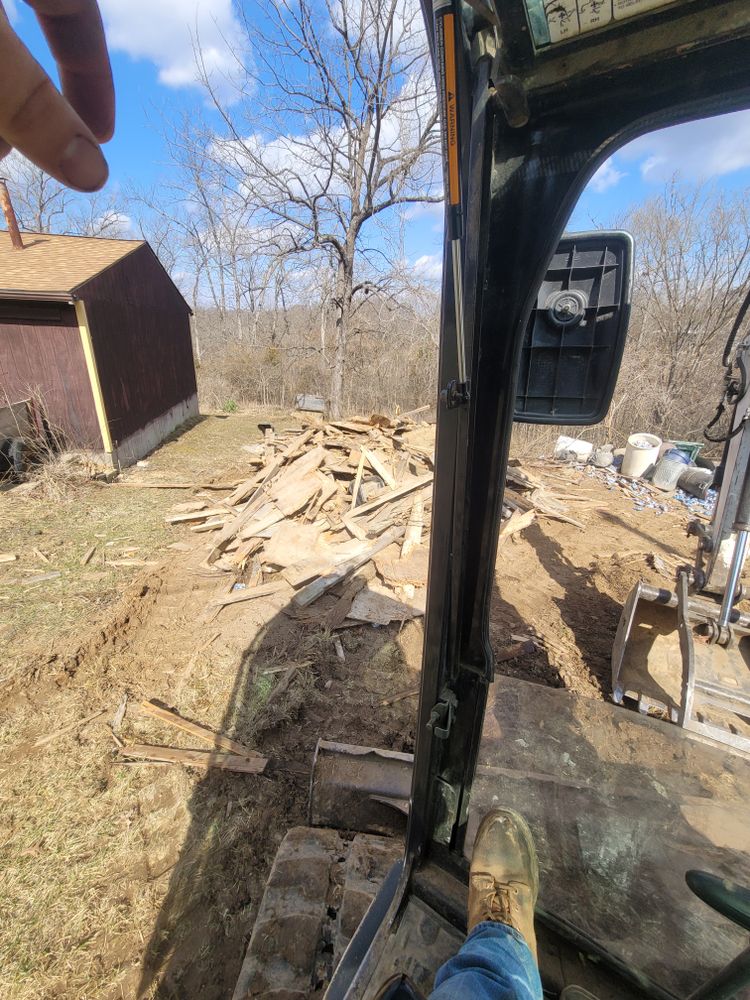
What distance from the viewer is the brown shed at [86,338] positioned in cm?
1052

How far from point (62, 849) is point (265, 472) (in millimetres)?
6855

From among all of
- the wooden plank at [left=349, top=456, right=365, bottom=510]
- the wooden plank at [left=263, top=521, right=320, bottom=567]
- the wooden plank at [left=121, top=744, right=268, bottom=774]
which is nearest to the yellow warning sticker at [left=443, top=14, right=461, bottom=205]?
the wooden plank at [left=121, top=744, right=268, bottom=774]

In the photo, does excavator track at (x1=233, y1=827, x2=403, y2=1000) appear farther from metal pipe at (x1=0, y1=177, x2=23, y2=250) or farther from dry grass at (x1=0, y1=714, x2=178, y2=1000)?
metal pipe at (x1=0, y1=177, x2=23, y2=250)

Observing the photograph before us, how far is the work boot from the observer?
1457 mm

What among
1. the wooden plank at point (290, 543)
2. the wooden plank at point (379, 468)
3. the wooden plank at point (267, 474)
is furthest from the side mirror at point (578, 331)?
the wooden plank at point (267, 474)

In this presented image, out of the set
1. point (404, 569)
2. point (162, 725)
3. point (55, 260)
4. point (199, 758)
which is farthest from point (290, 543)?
point (55, 260)

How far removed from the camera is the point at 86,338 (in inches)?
424

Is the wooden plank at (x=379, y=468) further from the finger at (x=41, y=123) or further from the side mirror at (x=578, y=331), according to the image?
the finger at (x=41, y=123)

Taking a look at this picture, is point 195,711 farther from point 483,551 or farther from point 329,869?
point 483,551

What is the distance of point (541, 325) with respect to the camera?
4.24ft

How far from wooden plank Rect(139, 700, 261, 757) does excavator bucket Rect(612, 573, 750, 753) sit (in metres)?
3.58

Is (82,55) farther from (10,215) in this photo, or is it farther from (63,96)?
(10,215)

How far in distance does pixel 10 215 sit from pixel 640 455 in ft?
60.4

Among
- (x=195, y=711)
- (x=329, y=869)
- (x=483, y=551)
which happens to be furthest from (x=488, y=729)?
(x=195, y=711)
